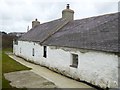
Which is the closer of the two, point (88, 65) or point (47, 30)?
point (88, 65)

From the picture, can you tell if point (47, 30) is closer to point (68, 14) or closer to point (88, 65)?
point (68, 14)

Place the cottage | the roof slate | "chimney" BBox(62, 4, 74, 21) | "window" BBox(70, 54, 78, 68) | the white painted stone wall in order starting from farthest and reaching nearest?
"chimney" BBox(62, 4, 74, 21) → the roof slate → "window" BBox(70, 54, 78, 68) → the cottage → the white painted stone wall

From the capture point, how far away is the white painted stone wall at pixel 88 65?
1074 centimetres

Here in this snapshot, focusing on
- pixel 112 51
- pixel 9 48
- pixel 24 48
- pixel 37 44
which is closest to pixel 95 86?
pixel 112 51

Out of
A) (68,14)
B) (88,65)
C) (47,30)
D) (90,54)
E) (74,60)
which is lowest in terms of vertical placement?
(88,65)

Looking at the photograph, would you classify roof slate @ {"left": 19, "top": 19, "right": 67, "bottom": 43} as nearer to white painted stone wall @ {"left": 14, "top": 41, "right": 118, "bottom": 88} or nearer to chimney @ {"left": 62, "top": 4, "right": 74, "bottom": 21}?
chimney @ {"left": 62, "top": 4, "right": 74, "bottom": 21}

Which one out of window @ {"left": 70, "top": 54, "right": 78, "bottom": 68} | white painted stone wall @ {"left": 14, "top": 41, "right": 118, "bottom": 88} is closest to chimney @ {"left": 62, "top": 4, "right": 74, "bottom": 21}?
white painted stone wall @ {"left": 14, "top": 41, "right": 118, "bottom": 88}

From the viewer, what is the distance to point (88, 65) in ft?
41.6

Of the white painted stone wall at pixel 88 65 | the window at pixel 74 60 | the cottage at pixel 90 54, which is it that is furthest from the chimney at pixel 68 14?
the window at pixel 74 60

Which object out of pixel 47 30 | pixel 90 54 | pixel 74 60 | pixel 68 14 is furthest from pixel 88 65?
pixel 47 30

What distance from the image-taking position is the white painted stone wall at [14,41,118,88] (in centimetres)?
1074

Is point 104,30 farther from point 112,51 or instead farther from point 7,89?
point 7,89

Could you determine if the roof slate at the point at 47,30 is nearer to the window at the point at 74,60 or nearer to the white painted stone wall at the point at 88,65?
the white painted stone wall at the point at 88,65

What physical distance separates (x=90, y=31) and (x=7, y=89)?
7.73 metres
